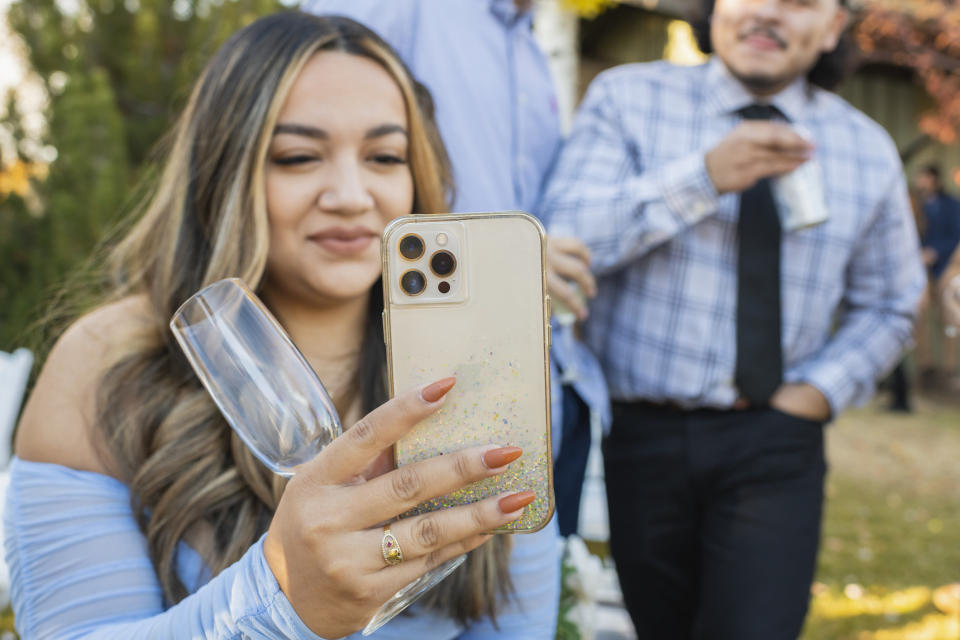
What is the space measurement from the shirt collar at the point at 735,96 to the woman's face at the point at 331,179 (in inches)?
51.1

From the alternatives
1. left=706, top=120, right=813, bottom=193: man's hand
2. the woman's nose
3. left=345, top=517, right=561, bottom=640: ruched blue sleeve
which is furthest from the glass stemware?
left=706, top=120, right=813, bottom=193: man's hand

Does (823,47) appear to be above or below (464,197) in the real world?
above

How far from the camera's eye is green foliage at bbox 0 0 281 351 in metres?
4.06

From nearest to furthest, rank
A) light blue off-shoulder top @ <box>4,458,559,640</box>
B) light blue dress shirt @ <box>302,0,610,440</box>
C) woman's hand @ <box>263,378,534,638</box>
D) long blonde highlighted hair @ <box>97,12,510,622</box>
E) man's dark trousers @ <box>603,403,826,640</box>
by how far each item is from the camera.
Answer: woman's hand @ <box>263,378,534,638</box>
light blue off-shoulder top @ <box>4,458,559,640</box>
long blonde highlighted hair @ <box>97,12,510,622</box>
light blue dress shirt @ <box>302,0,610,440</box>
man's dark trousers @ <box>603,403,826,640</box>

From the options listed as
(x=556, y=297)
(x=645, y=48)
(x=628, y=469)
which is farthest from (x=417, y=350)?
(x=645, y=48)

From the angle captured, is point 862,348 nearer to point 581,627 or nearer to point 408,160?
point 581,627

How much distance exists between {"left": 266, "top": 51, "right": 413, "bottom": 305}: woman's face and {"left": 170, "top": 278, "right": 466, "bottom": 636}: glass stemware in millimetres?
414

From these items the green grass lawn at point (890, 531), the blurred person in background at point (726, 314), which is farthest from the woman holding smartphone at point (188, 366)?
the green grass lawn at point (890, 531)

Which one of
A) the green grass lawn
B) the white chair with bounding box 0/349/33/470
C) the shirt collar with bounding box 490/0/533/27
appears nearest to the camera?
the shirt collar with bounding box 490/0/533/27

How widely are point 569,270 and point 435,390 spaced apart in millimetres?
1135

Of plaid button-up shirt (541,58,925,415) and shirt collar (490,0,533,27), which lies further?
plaid button-up shirt (541,58,925,415)

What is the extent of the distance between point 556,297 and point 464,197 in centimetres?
33

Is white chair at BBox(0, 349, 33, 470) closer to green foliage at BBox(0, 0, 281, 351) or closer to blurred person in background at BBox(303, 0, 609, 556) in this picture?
green foliage at BBox(0, 0, 281, 351)

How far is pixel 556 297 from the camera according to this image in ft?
6.48
